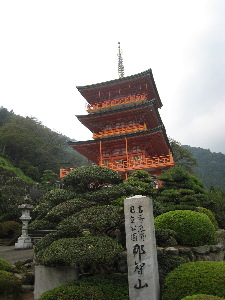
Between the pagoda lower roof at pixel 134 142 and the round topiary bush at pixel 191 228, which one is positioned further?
the pagoda lower roof at pixel 134 142

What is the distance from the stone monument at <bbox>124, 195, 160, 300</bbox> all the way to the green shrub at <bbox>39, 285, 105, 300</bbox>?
722mm

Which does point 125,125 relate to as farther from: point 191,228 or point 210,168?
point 210,168

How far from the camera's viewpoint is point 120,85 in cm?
2391

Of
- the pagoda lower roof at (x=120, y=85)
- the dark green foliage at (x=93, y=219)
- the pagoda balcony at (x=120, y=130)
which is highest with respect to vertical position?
the pagoda lower roof at (x=120, y=85)

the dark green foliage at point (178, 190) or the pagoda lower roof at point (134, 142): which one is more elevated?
the pagoda lower roof at point (134, 142)

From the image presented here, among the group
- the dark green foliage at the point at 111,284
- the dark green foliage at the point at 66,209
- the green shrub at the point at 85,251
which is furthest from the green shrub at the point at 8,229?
the dark green foliage at the point at 111,284

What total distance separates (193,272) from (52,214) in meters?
3.59

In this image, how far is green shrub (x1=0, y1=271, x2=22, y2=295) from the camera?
236 inches

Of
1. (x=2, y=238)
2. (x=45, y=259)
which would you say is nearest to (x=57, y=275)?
(x=45, y=259)

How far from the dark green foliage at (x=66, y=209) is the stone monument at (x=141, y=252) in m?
1.59

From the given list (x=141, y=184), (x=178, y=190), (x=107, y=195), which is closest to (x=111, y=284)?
(x=107, y=195)

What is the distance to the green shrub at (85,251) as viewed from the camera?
202 inches

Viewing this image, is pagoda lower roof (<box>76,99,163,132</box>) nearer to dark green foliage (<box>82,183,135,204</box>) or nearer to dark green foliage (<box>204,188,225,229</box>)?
dark green foliage (<box>204,188,225,229</box>)

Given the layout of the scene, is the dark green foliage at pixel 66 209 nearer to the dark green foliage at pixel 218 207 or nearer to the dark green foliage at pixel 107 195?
the dark green foliage at pixel 107 195
